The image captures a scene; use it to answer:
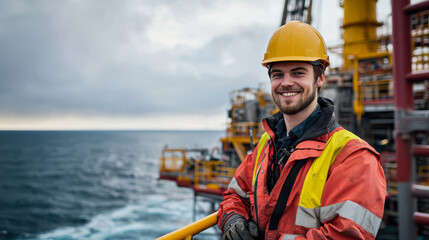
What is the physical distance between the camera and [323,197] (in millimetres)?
1495

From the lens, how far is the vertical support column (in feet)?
9.98

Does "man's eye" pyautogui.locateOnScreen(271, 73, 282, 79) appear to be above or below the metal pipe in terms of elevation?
above

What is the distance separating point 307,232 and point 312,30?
1356 millimetres

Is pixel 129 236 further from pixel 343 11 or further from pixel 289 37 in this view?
pixel 343 11

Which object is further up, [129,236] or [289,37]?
[289,37]

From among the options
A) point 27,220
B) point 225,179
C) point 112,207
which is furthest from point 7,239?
point 225,179

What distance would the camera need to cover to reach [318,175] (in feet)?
5.04

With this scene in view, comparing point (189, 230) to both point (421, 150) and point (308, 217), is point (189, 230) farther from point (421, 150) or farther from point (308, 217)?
point (421, 150)

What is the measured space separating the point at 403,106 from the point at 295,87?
7.02 feet

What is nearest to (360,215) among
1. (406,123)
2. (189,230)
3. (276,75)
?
(276,75)

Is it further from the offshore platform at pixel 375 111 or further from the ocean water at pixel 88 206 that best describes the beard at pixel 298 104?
the ocean water at pixel 88 206

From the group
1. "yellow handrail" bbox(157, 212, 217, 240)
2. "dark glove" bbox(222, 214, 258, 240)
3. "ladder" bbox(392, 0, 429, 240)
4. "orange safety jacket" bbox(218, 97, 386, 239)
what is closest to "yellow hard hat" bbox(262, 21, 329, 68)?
A: "orange safety jacket" bbox(218, 97, 386, 239)

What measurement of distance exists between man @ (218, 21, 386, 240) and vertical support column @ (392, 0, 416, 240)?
1.79 m

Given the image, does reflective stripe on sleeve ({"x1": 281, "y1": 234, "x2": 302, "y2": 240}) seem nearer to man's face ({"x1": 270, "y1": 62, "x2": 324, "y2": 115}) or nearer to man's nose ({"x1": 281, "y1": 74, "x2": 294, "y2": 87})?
man's face ({"x1": 270, "y1": 62, "x2": 324, "y2": 115})
